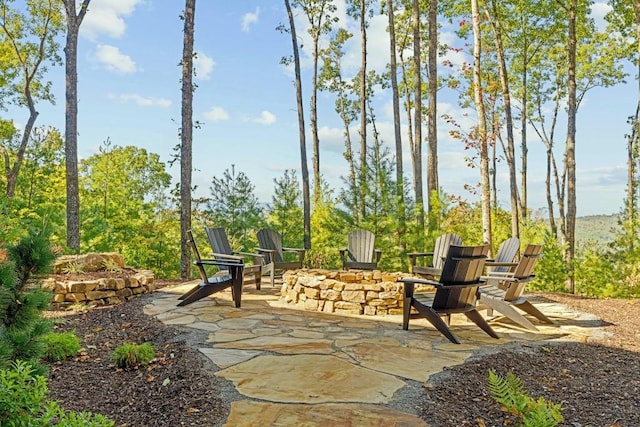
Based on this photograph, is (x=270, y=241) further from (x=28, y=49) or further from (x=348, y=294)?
(x=28, y=49)

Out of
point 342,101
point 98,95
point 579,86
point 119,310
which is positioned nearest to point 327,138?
point 342,101

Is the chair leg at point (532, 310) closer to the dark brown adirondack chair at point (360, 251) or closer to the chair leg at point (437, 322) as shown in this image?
the chair leg at point (437, 322)

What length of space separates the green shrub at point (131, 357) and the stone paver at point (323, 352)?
1.33 ft

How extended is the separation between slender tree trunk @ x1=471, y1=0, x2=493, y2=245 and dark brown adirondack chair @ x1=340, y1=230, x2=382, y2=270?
1.94 meters

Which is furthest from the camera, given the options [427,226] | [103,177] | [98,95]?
[98,95]

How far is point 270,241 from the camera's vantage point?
6969 mm

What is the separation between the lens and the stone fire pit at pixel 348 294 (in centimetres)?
522

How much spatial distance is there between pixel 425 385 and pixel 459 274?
1382 millimetres

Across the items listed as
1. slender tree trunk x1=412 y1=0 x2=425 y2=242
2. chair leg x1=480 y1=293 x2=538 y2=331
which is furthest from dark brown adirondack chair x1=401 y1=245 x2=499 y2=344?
slender tree trunk x1=412 y1=0 x2=425 y2=242

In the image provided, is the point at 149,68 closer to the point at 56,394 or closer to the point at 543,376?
the point at 56,394

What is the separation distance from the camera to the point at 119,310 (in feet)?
17.4

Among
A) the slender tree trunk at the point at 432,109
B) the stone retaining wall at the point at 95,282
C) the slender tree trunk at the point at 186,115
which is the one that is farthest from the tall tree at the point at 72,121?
the slender tree trunk at the point at 432,109

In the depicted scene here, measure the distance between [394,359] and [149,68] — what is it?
805 cm

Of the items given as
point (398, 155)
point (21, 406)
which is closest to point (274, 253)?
point (21, 406)
